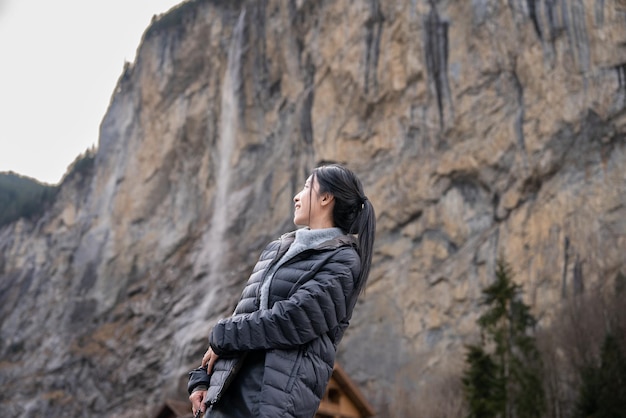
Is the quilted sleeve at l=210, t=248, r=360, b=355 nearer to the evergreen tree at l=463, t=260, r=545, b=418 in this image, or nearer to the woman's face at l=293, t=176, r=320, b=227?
the woman's face at l=293, t=176, r=320, b=227

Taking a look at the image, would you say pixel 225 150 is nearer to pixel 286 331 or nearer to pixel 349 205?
pixel 349 205

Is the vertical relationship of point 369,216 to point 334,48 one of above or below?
below

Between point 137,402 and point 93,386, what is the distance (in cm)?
388

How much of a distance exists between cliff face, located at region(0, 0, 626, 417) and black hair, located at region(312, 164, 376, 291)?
2359 centimetres

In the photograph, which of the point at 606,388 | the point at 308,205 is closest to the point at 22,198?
the point at 606,388

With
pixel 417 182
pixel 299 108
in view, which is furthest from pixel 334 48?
pixel 417 182

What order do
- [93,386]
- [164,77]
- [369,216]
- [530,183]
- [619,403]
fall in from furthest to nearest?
1. [164,77]
2. [93,386]
3. [530,183]
4. [619,403]
5. [369,216]

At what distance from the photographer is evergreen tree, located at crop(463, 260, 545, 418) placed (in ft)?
64.4

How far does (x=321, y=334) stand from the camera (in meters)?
2.65

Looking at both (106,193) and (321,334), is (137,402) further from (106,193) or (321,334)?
(321,334)

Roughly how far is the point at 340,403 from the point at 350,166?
21814mm

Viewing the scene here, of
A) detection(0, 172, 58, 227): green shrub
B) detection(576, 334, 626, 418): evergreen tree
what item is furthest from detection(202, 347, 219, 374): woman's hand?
detection(0, 172, 58, 227): green shrub

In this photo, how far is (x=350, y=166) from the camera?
32.4 metres

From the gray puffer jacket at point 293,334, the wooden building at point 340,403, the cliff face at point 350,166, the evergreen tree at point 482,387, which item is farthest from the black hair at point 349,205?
the cliff face at point 350,166
